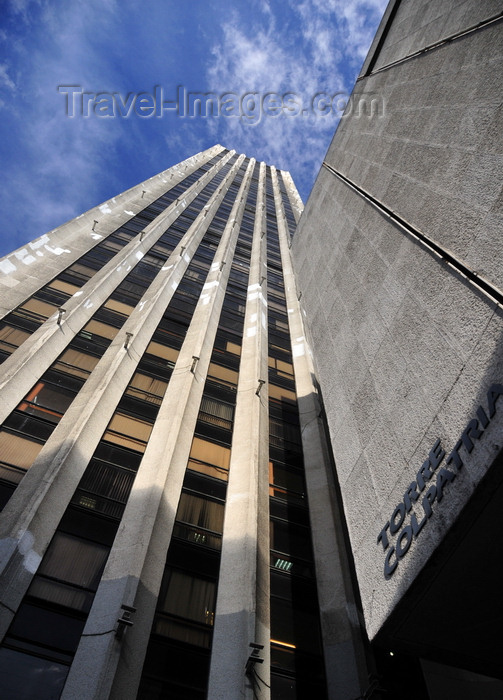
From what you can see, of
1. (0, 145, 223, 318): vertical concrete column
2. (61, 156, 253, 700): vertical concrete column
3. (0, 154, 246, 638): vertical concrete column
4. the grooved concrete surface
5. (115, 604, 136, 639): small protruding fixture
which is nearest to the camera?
the grooved concrete surface

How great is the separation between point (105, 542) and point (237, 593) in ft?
10.9

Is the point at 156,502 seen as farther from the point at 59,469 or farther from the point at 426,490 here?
the point at 426,490

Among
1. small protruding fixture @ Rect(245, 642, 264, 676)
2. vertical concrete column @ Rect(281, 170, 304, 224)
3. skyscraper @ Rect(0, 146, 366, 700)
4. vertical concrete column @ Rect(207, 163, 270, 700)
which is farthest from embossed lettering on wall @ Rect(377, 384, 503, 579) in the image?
vertical concrete column @ Rect(281, 170, 304, 224)

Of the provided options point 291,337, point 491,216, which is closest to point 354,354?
point 491,216

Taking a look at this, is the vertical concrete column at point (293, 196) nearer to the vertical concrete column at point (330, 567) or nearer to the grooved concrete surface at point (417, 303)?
the vertical concrete column at point (330, 567)

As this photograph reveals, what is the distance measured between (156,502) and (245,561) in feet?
8.74

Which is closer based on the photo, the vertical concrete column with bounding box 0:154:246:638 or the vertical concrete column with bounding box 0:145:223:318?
the vertical concrete column with bounding box 0:154:246:638

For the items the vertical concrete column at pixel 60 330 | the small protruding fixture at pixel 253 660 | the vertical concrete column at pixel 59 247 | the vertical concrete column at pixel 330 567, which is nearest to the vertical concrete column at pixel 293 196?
the vertical concrete column at pixel 59 247

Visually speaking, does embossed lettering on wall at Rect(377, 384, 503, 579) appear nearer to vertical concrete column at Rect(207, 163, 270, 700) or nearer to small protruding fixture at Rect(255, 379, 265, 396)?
vertical concrete column at Rect(207, 163, 270, 700)

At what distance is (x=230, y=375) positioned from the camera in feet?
58.1

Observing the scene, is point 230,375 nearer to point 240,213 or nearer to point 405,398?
point 405,398

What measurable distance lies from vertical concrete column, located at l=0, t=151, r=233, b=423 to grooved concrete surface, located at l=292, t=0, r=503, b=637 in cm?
899

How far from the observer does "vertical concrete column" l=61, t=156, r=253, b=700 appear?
24.2 ft

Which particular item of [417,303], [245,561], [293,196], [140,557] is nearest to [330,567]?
[245,561]
